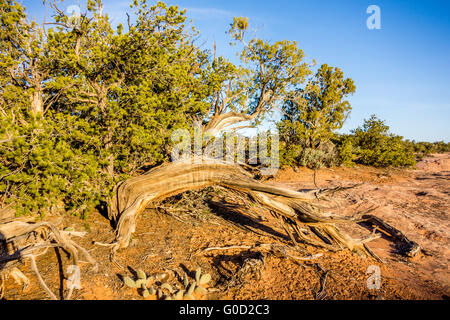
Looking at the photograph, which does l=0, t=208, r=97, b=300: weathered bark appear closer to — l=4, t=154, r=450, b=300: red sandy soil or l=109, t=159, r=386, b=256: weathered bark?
l=4, t=154, r=450, b=300: red sandy soil

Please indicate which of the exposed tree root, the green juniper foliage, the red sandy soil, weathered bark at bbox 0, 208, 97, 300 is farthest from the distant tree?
weathered bark at bbox 0, 208, 97, 300

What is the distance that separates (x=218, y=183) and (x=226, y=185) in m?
0.17

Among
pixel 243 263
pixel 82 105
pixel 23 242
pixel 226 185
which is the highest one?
pixel 82 105

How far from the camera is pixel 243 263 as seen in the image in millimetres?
3631

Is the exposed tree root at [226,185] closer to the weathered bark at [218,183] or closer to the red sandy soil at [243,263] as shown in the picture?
the weathered bark at [218,183]

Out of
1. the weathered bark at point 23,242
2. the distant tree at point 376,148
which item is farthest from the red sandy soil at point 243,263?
the distant tree at point 376,148

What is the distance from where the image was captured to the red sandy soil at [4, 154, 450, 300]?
3139 mm

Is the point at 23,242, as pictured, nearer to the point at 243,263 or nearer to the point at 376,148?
the point at 243,263

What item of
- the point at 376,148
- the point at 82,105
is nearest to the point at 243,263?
the point at 82,105

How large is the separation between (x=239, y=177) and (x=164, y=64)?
10.1ft
